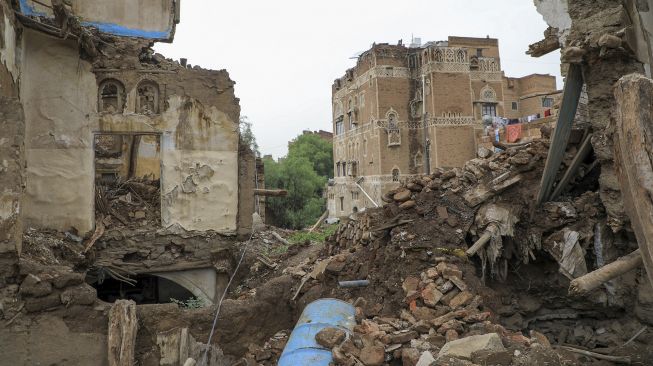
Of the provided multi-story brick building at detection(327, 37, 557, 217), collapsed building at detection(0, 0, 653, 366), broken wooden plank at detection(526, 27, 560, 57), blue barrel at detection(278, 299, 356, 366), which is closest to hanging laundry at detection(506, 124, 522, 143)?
multi-story brick building at detection(327, 37, 557, 217)

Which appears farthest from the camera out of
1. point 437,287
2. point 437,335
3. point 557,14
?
point 557,14

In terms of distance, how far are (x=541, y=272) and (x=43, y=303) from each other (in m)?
7.55

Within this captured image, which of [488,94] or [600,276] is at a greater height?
[488,94]

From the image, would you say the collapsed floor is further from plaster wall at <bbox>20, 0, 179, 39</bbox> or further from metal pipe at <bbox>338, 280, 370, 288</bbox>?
plaster wall at <bbox>20, 0, 179, 39</bbox>

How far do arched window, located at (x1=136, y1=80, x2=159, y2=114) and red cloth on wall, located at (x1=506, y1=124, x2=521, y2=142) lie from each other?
685 inches

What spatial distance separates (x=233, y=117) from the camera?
10.5 metres

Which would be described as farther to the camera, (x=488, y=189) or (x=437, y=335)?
(x=488, y=189)

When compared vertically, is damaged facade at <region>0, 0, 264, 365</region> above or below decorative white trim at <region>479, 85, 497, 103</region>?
below

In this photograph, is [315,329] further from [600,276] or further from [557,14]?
[557,14]

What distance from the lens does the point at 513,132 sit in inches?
872

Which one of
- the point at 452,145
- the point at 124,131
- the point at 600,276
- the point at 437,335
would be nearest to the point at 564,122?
the point at 437,335

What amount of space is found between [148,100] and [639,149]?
10.3 m

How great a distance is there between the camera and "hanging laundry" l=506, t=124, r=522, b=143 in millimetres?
21750

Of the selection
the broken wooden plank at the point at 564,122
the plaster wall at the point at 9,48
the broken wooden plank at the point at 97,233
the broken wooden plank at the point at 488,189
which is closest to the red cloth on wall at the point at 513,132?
the broken wooden plank at the point at 564,122
